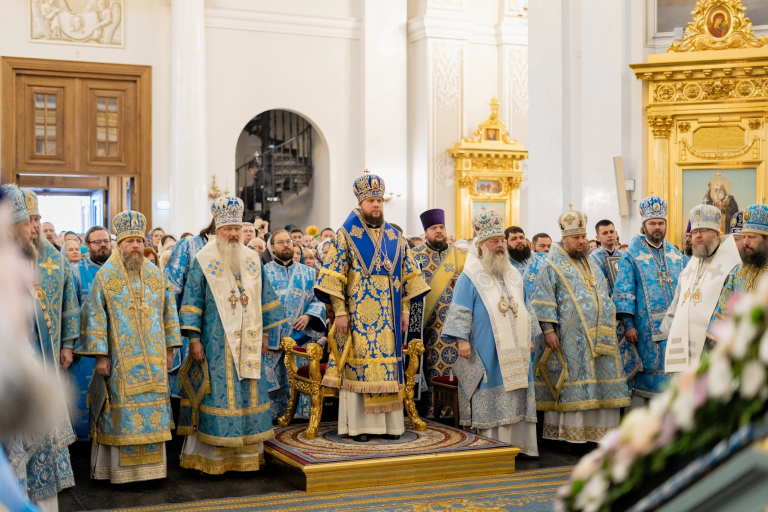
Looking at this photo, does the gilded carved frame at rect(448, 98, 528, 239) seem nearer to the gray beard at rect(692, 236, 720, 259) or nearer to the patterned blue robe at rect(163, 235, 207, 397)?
the patterned blue robe at rect(163, 235, 207, 397)

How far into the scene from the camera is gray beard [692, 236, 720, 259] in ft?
18.2

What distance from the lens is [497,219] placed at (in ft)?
20.3

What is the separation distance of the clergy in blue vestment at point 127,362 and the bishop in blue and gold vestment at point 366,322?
110 cm

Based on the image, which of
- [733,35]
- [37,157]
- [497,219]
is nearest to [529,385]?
[497,219]

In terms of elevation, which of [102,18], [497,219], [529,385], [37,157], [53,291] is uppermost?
[102,18]

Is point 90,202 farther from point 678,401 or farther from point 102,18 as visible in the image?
point 678,401

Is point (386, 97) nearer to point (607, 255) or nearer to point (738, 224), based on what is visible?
point (607, 255)

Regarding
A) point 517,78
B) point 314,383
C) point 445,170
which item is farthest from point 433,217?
point 517,78

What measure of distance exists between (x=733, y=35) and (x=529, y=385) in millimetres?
6212

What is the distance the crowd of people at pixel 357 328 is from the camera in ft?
16.7

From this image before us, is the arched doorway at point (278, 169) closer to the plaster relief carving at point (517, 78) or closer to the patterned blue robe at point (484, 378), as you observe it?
the plaster relief carving at point (517, 78)

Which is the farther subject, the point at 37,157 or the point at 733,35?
the point at 37,157

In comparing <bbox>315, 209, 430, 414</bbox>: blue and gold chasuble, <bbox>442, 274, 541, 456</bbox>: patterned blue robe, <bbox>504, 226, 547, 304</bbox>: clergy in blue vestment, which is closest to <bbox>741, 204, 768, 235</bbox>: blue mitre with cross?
<bbox>442, 274, 541, 456</bbox>: patterned blue robe

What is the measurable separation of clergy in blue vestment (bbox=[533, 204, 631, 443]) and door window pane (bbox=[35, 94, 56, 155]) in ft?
38.5
